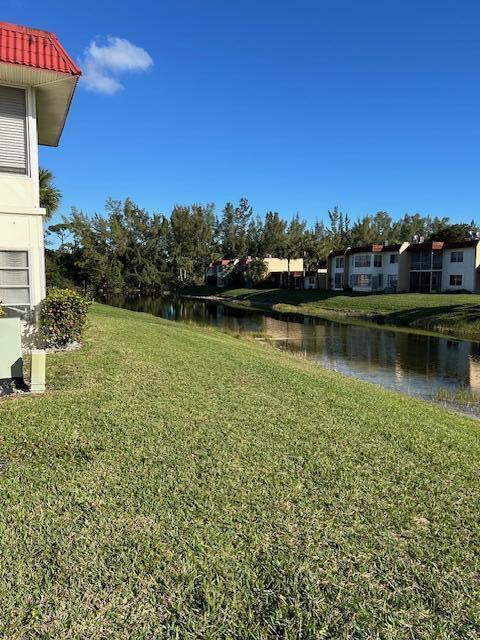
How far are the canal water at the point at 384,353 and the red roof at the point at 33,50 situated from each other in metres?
12.1

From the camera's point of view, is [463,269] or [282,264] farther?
[282,264]

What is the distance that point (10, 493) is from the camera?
417cm

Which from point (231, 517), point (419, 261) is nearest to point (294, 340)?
point (231, 517)

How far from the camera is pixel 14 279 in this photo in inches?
379

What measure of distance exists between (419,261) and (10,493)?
5493 centimetres

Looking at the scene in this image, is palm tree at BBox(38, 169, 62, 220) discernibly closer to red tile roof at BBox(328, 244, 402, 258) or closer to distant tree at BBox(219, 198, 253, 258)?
red tile roof at BBox(328, 244, 402, 258)

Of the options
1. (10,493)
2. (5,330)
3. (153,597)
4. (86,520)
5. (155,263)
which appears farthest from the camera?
(155,263)

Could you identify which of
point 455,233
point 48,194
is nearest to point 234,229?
point 455,233

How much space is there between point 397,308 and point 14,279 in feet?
114

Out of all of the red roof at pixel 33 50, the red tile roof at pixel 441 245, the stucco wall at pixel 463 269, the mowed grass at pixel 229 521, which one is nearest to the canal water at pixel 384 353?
the mowed grass at pixel 229 521

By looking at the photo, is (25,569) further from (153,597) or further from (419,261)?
(419,261)

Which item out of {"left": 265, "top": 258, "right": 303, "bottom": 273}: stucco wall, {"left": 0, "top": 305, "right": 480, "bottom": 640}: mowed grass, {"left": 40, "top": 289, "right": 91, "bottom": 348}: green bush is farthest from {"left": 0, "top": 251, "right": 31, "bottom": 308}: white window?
{"left": 265, "top": 258, "right": 303, "bottom": 273}: stucco wall

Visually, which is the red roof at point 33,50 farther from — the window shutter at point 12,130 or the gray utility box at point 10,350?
the gray utility box at point 10,350

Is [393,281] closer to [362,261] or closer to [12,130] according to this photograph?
[362,261]
